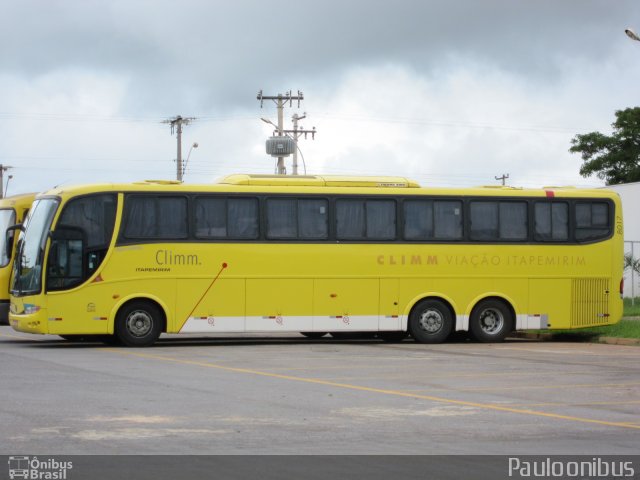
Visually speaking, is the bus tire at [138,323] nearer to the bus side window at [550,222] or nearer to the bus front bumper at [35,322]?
the bus front bumper at [35,322]

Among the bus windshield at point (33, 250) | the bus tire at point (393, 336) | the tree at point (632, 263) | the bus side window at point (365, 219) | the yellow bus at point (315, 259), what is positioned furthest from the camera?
the tree at point (632, 263)

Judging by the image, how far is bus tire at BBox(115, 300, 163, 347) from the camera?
2516 cm

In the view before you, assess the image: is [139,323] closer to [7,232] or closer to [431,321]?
[7,232]

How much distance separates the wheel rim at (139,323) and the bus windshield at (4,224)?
4.98 meters

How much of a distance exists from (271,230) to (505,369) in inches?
333

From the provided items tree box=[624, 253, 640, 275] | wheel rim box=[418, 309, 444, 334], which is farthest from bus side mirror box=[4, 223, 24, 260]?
tree box=[624, 253, 640, 275]

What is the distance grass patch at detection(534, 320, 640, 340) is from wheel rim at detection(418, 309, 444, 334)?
Answer: 3.87m

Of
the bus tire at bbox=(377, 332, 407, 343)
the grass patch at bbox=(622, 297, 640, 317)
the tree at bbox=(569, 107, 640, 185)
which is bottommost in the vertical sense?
the bus tire at bbox=(377, 332, 407, 343)

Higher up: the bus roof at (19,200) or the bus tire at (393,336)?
the bus roof at (19,200)

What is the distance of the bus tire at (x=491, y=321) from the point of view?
27.6 m

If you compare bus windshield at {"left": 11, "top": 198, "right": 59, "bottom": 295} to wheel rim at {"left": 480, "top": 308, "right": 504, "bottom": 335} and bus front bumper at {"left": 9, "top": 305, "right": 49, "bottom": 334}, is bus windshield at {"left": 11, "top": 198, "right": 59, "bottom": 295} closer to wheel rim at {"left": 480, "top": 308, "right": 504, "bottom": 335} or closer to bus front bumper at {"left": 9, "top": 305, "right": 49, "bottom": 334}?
bus front bumper at {"left": 9, "top": 305, "right": 49, "bottom": 334}
